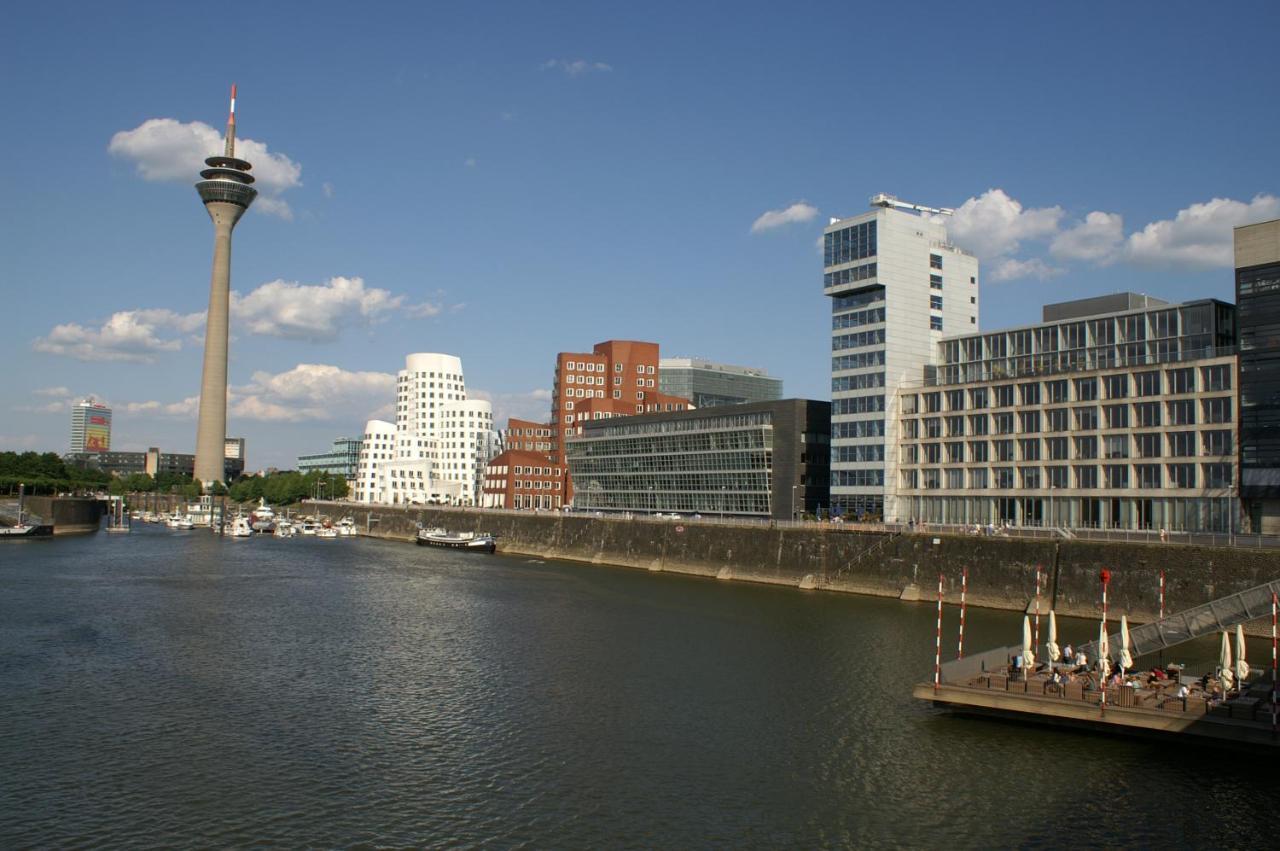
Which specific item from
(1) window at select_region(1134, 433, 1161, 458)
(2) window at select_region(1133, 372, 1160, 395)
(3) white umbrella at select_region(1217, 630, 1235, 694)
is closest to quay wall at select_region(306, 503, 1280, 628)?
(1) window at select_region(1134, 433, 1161, 458)

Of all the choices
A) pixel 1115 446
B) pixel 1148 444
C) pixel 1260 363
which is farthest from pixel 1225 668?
pixel 1115 446

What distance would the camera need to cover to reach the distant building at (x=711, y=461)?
137750 mm

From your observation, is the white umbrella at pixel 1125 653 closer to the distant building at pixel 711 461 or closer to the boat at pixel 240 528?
the distant building at pixel 711 461

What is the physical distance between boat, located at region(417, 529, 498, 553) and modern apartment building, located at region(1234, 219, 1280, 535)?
352ft

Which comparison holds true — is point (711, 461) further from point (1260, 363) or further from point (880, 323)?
point (1260, 363)

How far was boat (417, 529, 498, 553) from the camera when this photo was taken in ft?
526

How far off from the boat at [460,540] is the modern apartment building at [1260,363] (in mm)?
107264

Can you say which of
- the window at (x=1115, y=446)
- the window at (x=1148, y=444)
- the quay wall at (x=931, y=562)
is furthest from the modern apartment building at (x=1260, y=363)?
the quay wall at (x=931, y=562)

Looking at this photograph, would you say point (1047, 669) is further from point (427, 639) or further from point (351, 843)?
point (427, 639)

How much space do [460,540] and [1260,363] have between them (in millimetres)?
117617

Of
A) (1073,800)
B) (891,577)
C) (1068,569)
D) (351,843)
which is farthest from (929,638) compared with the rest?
(351,843)

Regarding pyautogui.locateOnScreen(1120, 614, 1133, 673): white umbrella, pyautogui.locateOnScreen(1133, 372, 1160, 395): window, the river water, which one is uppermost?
pyautogui.locateOnScreen(1133, 372, 1160, 395): window

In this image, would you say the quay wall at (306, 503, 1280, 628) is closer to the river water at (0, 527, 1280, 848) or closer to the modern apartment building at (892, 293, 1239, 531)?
the river water at (0, 527, 1280, 848)

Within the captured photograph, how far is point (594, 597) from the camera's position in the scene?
89.4 metres
